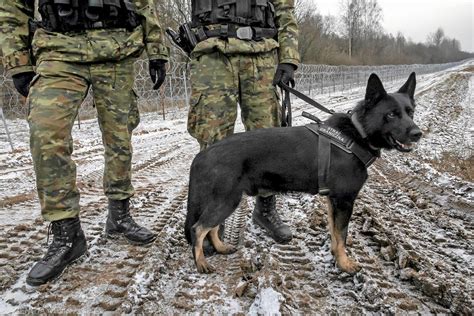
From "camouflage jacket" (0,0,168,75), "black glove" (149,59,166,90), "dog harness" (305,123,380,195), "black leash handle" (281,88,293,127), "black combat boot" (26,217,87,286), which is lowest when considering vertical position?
"black combat boot" (26,217,87,286)

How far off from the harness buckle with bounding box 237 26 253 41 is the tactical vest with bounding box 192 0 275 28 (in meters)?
0.04

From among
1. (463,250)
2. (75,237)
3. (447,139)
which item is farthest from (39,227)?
(447,139)

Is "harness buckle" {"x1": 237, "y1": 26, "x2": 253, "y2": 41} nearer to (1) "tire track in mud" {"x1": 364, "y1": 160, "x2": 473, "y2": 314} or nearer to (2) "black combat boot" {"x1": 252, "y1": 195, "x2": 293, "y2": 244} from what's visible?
(2) "black combat boot" {"x1": 252, "y1": 195, "x2": 293, "y2": 244}

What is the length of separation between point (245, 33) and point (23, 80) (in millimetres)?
1467

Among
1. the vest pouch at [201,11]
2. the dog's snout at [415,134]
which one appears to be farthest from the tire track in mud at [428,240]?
the vest pouch at [201,11]

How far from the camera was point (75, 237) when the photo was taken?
214 centimetres

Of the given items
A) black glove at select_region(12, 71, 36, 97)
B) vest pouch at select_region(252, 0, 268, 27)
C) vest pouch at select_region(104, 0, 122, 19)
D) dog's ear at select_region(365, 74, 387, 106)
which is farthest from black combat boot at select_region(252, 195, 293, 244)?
black glove at select_region(12, 71, 36, 97)

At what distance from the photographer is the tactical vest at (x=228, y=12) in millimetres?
2371

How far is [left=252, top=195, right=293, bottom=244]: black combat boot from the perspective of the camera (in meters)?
2.42

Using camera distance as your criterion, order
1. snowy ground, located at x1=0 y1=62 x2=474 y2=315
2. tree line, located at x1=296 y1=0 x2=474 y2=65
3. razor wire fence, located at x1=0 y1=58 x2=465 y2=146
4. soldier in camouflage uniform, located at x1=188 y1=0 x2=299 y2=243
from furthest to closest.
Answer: tree line, located at x1=296 y1=0 x2=474 y2=65
razor wire fence, located at x1=0 y1=58 x2=465 y2=146
soldier in camouflage uniform, located at x1=188 y1=0 x2=299 y2=243
snowy ground, located at x1=0 y1=62 x2=474 y2=315

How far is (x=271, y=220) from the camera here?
8.39 ft

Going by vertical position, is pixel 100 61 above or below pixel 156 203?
above

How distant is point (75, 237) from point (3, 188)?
7.56ft

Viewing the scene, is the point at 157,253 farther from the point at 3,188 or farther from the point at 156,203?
the point at 3,188
